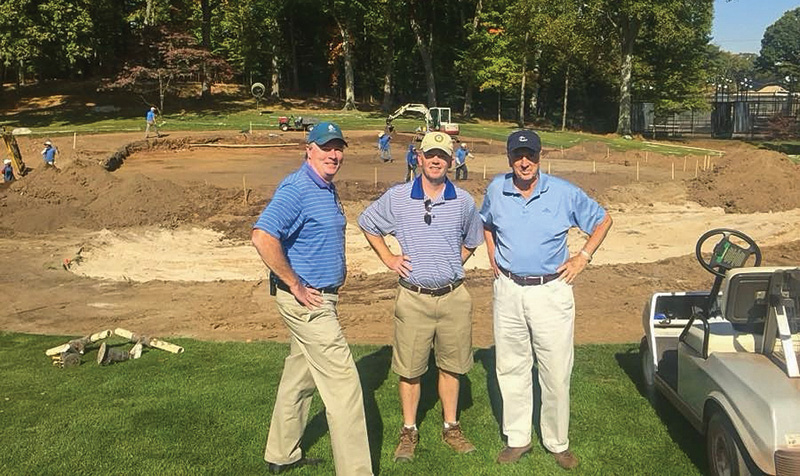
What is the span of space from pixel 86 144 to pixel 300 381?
29569mm

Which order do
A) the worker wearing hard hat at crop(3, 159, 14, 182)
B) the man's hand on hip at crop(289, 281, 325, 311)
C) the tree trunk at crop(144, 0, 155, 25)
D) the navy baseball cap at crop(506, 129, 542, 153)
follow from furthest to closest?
the tree trunk at crop(144, 0, 155, 25)
the worker wearing hard hat at crop(3, 159, 14, 182)
the navy baseball cap at crop(506, 129, 542, 153)
the man's hand on hip at crop(289, 281, 325, 311)

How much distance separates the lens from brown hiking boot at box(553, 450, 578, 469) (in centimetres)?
441

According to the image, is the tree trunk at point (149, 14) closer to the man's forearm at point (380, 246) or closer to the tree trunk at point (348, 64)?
the tree trunk at point (348, 64)

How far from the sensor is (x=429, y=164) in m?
4.29

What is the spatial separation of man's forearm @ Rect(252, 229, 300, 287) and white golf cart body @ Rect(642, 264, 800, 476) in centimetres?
238

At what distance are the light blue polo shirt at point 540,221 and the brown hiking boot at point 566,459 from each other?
3.81 feet

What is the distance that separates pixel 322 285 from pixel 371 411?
5.75 feet

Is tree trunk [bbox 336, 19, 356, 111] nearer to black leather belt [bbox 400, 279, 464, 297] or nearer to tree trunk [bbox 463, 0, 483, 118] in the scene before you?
tree trunk [bbox 463, 0, 483, 118]

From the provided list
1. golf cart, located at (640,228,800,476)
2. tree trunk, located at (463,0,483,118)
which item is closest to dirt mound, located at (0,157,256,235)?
golf cart, located at (640,228,800,476)

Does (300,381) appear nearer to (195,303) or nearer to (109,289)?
(195,303)

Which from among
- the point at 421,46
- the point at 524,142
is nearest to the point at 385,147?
the point at 421,46

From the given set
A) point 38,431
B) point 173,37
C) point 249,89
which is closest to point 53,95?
Result: point 173,37

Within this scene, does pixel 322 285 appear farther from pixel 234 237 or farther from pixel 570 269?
pixel 234 237

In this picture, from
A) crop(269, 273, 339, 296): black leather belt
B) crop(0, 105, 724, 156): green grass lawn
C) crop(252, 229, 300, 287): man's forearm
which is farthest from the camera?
crop(0, 105, 724, 156): green grass lawn
